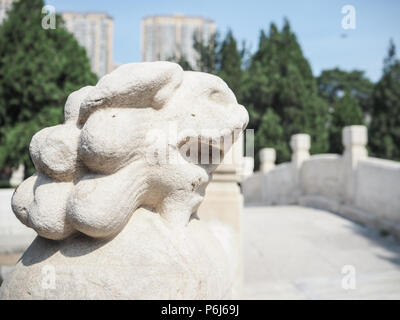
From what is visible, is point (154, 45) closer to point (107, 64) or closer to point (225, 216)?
point (107, 64)

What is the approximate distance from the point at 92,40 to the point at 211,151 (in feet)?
58.9

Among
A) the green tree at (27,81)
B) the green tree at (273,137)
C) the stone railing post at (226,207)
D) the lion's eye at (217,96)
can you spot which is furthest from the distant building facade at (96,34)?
the lion's eye at (217,96)

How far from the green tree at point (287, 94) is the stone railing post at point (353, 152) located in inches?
346

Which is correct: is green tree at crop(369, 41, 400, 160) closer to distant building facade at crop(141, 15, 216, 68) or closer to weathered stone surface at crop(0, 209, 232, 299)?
distant building facade at crop(141, 15, 216, 68)

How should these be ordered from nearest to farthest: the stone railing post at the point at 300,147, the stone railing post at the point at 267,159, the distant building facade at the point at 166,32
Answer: the stone railing post at the point at 300,147 → the stone railing post at the point at 267,159 → the distant building facade at the point at 166,32

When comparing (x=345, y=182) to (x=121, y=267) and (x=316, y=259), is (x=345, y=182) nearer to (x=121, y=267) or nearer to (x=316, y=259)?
(x=316, y=259)

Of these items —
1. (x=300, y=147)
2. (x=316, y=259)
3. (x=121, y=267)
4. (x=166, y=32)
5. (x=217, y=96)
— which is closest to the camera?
(x=121, y=267)

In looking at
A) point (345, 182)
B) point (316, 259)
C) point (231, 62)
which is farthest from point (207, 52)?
point (316, 259)

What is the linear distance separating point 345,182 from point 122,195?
22.8ft

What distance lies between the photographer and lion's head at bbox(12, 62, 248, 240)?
122 cm

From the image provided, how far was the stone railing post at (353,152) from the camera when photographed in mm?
6707

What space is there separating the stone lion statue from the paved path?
7.61 feet

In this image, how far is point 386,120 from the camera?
17.3 metres

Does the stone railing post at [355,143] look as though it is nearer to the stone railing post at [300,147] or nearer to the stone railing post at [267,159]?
the stone railing post at [300,147]
